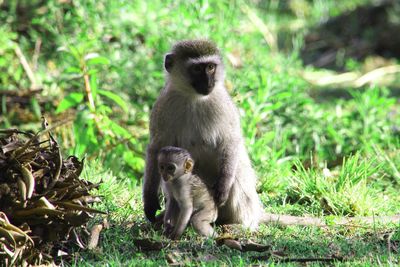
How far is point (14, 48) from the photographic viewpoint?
9844 millimetres

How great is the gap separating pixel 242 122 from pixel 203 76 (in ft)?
7.93

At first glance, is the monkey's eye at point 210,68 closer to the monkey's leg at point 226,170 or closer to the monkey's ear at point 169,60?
the monkey's ear at point 169,60

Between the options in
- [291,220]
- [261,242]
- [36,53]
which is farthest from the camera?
[36,53]

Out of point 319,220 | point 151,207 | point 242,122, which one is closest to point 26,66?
point 242,122

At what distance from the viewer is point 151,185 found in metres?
5.64

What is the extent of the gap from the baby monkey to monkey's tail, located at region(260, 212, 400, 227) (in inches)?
23.1

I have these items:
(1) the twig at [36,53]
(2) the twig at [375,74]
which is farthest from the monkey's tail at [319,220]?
(2) the twig at [375,74]

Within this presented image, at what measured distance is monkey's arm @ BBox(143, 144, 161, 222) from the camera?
5.60 m

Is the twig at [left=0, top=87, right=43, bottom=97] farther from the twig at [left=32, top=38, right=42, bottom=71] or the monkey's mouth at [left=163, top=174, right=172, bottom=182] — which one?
the monkey's mouth at [left=163, top=174, right=172, bottom=182]

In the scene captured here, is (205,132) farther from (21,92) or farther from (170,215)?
(21,92)

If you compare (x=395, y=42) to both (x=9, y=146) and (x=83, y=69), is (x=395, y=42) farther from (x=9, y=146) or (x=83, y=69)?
(x=9, y=146)

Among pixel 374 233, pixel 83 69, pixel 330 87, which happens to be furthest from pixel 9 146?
pixel 330 87

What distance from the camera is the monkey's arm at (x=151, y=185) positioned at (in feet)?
18.4

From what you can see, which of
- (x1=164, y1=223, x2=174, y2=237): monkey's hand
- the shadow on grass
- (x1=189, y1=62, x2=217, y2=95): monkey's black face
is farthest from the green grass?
(x1=189, y1=62, x2=217, y2=95): monkey's black face
